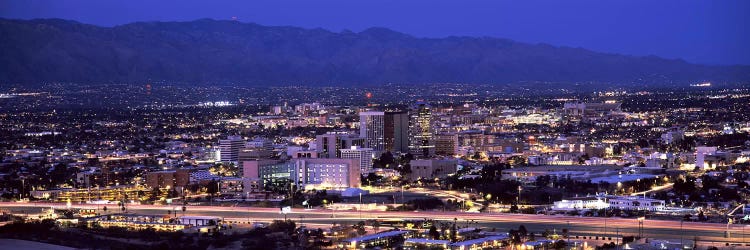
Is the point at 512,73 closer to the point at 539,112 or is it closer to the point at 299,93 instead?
the point at 299,93

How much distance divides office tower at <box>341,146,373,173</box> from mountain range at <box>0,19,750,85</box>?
7289cm

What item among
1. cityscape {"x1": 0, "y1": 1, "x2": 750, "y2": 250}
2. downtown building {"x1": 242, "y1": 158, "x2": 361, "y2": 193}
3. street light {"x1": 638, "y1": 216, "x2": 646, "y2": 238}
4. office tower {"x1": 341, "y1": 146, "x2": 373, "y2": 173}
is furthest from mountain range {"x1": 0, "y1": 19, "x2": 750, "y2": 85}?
street light {"x1": 638, "y1": 216, "x2": 646, "y2": 238}

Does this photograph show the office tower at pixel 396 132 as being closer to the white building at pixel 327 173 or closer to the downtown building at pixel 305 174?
the downtown building at pixel 305 174

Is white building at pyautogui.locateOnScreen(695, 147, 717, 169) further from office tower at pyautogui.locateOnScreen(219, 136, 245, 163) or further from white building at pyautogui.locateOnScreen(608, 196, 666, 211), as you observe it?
office tower at pyautogui.locateOnScreen(219, 136, 245, 163)

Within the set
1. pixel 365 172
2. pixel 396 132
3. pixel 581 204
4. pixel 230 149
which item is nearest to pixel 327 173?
pixel 365 172

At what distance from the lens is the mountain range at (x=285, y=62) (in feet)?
451

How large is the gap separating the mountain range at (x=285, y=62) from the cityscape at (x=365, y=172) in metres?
15.1

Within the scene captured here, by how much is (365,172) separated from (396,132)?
1295 centimetres

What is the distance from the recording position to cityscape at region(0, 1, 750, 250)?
3108 cm

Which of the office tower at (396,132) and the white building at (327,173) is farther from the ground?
the office tower at (396,132)

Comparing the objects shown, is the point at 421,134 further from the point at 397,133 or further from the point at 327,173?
the point at 327,173

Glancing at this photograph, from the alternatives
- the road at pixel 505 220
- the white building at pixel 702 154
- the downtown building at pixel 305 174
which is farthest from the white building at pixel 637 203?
the white building at pixel 702 154

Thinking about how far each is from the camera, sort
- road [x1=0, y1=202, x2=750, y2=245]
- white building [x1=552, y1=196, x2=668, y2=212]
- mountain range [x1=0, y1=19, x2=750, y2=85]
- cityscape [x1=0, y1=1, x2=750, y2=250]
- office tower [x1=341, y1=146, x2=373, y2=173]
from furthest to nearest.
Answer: mountain range [x1=0, y1=19, x2=750, y2=85]
office tower [x1=341, y1=146, x2=373, y2=173]
white building [x1=552, y1=196, x2=668, y2=212]
cityscape [x1=0, y1=1, x2=750, y2=250]
road [x1=0, y1=202, x2=750, y2=245]

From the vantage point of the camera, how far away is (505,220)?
109 ft
